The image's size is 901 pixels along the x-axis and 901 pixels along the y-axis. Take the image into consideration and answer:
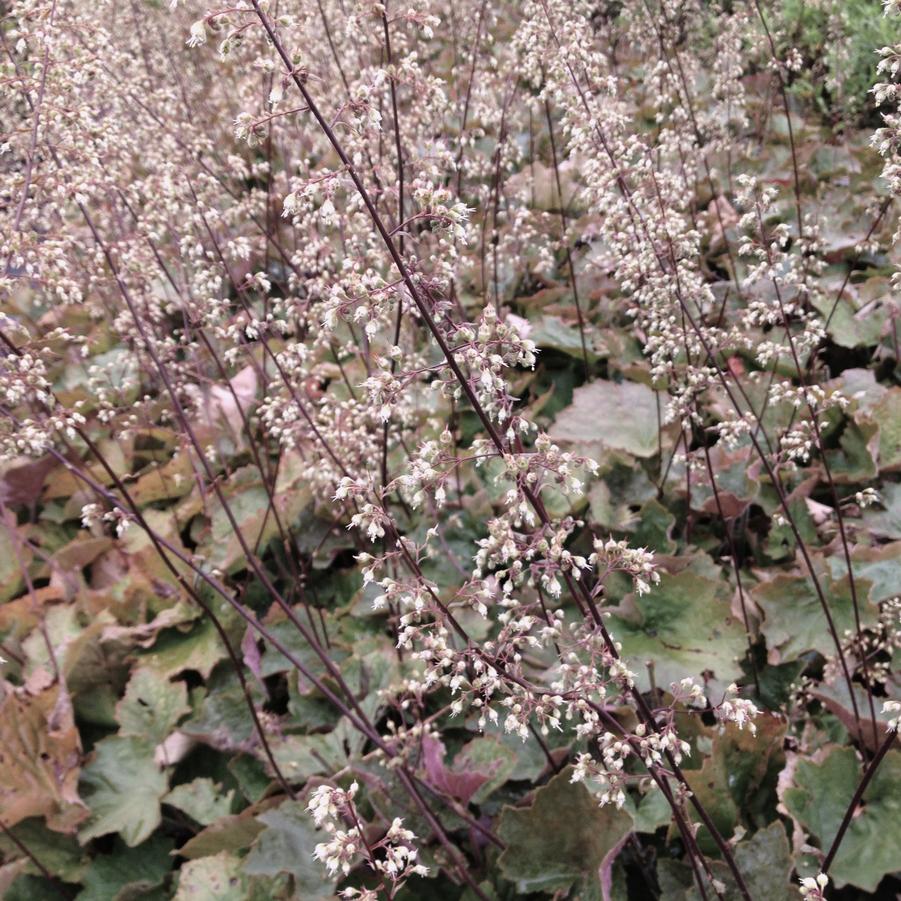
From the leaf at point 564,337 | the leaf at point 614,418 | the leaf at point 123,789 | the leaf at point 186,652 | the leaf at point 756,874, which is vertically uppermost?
the leaf at point 564,337

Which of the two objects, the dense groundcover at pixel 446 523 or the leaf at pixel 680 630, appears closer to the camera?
the dense groundcover at pixel 446 523

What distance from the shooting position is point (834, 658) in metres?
2.31

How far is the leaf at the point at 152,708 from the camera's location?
2861 millimetres

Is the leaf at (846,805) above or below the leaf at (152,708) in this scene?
below

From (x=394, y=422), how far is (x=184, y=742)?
4.22 ft

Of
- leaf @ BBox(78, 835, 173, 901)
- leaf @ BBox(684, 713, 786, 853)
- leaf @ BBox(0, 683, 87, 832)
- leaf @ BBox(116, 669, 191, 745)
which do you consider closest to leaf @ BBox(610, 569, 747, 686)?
leaf @ BBox(684, 713, 786, 853)

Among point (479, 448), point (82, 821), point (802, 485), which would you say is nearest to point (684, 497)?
point (802, 485)

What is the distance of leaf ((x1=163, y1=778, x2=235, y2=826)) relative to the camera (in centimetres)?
262

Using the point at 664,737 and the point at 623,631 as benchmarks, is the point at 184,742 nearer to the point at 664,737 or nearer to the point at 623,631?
the point at 623,631

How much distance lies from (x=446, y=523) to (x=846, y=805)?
5.06 feet

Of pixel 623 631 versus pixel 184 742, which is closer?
pixel 623 631

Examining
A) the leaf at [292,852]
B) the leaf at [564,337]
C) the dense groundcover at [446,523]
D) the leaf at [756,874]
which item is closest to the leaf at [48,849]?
the dense groundcover at [446,523]

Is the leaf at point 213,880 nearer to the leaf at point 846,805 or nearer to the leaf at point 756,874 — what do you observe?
the leaf at point 756,874

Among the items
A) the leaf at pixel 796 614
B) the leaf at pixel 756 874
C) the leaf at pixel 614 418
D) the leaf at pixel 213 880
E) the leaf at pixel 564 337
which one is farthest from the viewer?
the leaf at pixel 564 337
